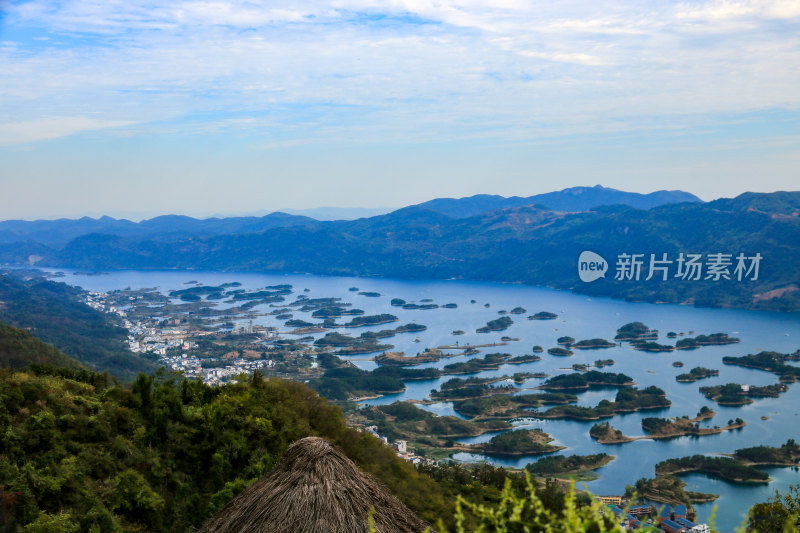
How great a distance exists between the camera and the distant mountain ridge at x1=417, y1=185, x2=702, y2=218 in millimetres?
145750

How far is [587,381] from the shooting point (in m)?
42.4

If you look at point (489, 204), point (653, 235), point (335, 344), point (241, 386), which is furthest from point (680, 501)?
point (489, 204)

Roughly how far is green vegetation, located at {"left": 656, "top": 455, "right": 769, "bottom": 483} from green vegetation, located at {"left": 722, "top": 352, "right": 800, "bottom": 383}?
20.1m

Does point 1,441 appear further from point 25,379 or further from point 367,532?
point 367,532

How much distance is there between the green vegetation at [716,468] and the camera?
2669 cm

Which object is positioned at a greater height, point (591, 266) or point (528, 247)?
point (528, 247)

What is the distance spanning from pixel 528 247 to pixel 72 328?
74.0m

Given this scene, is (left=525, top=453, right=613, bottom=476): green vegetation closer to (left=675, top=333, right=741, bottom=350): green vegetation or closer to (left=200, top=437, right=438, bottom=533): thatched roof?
(left=200, top=437, right=438, bottom=533): thatched roof

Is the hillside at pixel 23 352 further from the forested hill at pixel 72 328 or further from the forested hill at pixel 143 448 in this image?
the forested hill at pixel 143 448

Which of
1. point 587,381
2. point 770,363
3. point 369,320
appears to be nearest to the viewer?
point 587,381

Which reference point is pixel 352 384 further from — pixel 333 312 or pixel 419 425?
pixel 333 312

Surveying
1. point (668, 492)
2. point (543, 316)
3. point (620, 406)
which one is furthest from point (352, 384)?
Answer: point (543, 316)

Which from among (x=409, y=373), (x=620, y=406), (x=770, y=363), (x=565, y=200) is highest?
(x=565, y=200)

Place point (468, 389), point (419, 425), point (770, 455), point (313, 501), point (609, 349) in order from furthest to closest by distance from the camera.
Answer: point (609, 349) < point (468, 389) < point (419, 425) < point (770, 455) < point (313, 501)
